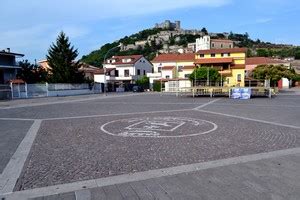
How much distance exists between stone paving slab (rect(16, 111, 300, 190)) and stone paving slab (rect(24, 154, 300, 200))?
2.92 feet

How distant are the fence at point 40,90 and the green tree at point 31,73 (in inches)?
249

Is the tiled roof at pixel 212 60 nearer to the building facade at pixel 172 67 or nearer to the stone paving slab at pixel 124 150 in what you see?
the building facade at pixel 172 67

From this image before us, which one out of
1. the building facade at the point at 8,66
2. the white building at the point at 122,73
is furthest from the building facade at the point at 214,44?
the building facade at the point at 8,66

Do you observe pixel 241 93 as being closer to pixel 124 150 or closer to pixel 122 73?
pixel 124 150

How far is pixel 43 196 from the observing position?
17.4ft

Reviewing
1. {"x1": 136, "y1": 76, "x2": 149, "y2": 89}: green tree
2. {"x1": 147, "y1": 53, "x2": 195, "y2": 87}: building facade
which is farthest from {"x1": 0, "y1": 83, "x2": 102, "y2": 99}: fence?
{"x1": 147, "y1": 53, "x2": 195, "y2": 87}: building facade

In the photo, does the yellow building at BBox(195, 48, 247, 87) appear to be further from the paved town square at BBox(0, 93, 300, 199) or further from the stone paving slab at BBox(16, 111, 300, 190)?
the paved town square at BBox(0, 93, 300, 199)

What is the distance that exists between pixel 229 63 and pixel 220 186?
56.2m

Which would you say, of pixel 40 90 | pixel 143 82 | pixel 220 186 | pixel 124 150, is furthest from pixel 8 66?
pixel 220 186

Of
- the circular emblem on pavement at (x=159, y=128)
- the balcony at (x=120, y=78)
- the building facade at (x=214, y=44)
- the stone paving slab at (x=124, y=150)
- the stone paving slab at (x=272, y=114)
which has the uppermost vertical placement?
the building facade at (x=214, y=44)

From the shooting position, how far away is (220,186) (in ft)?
18.5

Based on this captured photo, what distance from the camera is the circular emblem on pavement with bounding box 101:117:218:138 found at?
37.2ft

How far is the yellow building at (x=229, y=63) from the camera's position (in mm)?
58531

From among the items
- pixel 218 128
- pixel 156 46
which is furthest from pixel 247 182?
pixel 156 46
